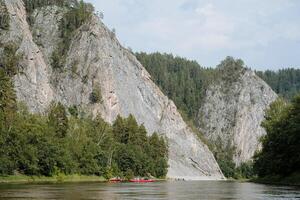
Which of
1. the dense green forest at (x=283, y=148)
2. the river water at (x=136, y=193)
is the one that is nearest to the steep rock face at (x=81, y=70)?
the dense green forest at (x=283, y=148)

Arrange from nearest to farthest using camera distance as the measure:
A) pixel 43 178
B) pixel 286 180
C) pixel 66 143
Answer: pixel 286 180, pixel 43 178, pixel 66 143

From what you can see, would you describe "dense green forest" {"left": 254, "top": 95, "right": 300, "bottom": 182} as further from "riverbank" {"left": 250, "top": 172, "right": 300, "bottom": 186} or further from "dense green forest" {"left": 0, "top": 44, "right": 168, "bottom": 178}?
"dense green forest" {"left": 0, "top": 44, "right": 168, "bottom": 178}

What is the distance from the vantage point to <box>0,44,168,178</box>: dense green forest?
99.1 metres

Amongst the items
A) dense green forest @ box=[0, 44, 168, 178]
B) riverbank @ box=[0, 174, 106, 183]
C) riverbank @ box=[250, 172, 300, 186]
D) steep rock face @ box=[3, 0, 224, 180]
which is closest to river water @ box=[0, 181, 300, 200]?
riverbank @ box=[250, 172, 300, 186]

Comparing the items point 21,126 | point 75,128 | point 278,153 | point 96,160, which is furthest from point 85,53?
point 278,153

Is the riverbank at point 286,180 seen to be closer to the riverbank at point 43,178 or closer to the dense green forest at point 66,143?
the riverbank at point 43,178

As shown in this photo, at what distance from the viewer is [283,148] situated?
94.2 metres

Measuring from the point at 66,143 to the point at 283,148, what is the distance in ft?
165

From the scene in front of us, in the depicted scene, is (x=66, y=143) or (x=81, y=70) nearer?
(x=66, y=143)

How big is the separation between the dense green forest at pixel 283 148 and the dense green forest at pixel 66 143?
40.6 meters

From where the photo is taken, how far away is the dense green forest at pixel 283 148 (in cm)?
8731

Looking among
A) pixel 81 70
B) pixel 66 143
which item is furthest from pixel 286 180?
pixel 81 70

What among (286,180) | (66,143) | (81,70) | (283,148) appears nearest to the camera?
(286,180)

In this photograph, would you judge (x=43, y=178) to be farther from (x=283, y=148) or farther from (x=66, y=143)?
(x=283, y=148)
